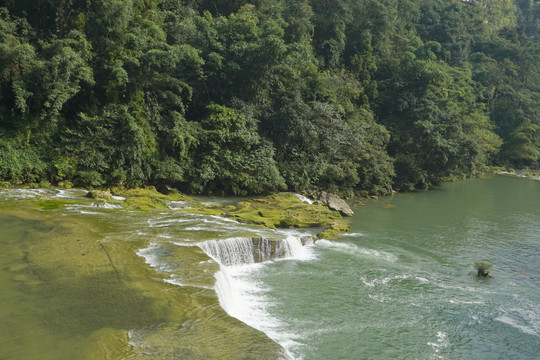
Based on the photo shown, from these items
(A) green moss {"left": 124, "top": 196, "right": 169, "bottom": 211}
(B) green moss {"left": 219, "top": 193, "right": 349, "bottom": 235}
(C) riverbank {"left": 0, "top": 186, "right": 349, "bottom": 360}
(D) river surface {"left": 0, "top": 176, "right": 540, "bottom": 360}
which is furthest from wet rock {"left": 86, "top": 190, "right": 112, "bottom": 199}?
(B) green moss {"left": 219, "top": 193, "right": 349, "bottom": 235}

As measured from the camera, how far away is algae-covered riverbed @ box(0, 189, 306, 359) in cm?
708

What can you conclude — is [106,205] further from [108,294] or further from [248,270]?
[108,294]

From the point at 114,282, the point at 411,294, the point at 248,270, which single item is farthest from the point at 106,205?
the point at 411,294

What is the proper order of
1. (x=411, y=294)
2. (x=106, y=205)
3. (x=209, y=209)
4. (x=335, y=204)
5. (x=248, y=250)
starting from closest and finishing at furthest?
(x=411, y=294)
(x=248, y=250)
(x=106, y=205)
(x=209, y=209)
(x=335, y=204)

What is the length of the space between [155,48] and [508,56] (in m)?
55.5

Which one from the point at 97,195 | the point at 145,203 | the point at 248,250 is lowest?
the point at 248,250

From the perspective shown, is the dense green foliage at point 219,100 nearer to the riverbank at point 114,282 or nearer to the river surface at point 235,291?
the riverbank at point 114,282

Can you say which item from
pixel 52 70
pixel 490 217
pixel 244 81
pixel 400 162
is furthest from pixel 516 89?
pixel 52 70

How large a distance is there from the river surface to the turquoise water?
4 cm

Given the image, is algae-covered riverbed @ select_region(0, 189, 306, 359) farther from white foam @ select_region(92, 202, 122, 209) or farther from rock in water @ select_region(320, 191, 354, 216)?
rock in water @ select_region(320, 191, 354, 216)

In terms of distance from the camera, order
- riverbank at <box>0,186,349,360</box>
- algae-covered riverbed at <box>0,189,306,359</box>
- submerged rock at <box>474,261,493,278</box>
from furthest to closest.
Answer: submerged rock at <box>474,261,493,278</box>, riverbank at <box>0,186,349,360</box>, algae-covered riverbed at <box>0,189,306,359</box>

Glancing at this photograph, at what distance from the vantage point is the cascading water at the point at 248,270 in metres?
9.52

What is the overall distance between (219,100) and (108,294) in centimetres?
1724

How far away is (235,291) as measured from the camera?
1087 centimetres
